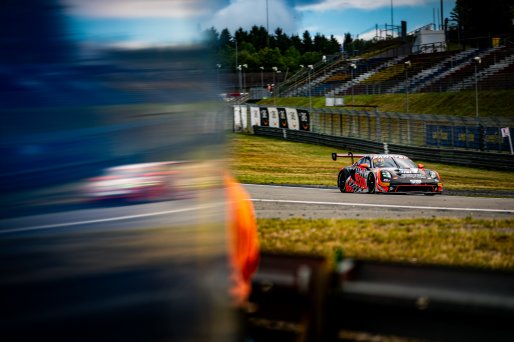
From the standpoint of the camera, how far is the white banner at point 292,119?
109ft

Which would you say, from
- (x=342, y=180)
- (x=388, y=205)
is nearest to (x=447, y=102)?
(x=342, y=180)

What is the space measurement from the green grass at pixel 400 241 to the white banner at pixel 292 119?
2808 cm

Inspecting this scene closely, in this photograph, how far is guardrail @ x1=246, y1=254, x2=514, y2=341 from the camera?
5.70ft

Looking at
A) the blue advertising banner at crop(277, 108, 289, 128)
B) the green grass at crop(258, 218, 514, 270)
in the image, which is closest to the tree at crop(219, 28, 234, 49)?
the green grass at crop(258, 218, 514, 270)

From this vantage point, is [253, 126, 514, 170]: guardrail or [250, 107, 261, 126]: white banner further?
[250, 107, 261, 126]: white banner

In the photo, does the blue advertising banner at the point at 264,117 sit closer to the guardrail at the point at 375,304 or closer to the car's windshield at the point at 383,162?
the car's windshield at the point at 383,162

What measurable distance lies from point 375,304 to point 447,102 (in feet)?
118

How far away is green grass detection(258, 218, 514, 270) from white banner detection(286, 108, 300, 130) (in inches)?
1105

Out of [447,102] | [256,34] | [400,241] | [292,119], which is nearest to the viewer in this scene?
[400,241]

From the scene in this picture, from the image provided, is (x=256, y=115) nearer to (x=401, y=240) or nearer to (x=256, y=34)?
(x=256, y=34)

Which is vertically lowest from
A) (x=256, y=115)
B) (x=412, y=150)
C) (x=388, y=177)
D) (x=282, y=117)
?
(x=412, y=150)

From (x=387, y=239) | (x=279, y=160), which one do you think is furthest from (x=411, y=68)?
(x=387, y=239)

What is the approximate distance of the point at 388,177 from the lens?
12.9m

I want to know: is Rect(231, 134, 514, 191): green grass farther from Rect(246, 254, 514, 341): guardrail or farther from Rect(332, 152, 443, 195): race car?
Rect(246, 254, 514, 341): guardrail
